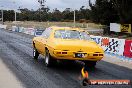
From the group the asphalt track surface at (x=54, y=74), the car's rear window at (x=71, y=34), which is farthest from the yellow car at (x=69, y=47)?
the asphalt track surface at (x=54, y=74)

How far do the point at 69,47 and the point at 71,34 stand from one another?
151cm

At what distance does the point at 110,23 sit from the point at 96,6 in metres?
3.49

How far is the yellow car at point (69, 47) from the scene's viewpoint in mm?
12578

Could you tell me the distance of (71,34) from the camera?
14031 millimetres

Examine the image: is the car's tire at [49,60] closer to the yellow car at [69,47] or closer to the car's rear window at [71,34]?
the yellow car at [69,47]

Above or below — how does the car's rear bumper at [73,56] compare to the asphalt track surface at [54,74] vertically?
above

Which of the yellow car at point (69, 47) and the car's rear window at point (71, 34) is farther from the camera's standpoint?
the car's rear window at point (71, 34)

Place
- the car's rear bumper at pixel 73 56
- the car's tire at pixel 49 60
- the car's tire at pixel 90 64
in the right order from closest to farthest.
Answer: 1. the car's rear bumper at pixel 73 56
2. the car's tire at pixel 49 60
3. the car's tire at pixel 90 64

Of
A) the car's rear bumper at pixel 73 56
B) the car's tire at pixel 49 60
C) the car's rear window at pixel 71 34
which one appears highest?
the car's rear window at pixel 71 34

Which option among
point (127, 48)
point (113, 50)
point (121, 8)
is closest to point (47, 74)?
point (127, 48)

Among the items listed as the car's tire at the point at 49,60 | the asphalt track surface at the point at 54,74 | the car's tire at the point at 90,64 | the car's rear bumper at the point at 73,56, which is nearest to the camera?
the asphalt track surface at the point at 54,74

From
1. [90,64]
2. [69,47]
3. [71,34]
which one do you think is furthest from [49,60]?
[90,64]

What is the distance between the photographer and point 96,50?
12852mm

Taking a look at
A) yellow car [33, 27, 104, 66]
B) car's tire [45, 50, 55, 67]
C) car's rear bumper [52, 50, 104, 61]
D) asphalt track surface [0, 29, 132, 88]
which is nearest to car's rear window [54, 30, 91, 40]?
yellow car [33, 27, 104, 66]
